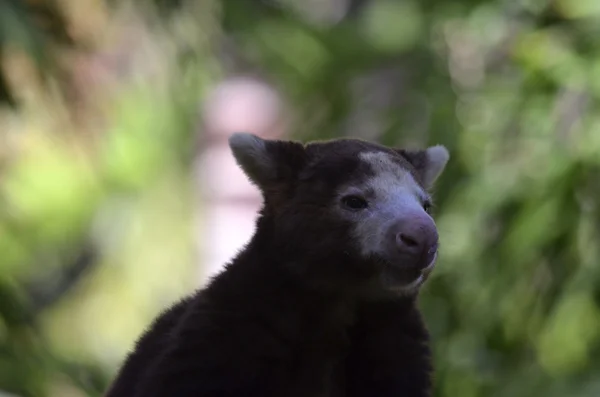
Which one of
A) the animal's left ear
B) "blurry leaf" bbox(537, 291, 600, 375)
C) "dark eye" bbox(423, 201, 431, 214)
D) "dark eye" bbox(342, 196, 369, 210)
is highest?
"blurry leaf" bbox(537, 291, 600, 375)

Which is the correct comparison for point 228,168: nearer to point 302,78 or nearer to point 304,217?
point 302,78

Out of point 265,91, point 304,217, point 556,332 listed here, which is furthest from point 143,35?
point 265,91

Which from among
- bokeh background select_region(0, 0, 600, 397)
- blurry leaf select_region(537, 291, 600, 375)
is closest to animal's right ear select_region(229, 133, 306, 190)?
bokeh background select_region(0, 0, 600, 397)

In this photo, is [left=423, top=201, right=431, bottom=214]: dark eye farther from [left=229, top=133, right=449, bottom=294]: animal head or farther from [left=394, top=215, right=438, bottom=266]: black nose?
[left=394, top=215, right=438, bottom=266]: black nose

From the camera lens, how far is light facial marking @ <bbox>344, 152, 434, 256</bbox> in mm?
2184

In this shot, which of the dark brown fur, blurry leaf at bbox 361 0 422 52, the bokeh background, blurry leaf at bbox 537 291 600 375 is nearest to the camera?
the dark brown fur

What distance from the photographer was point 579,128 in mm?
5379

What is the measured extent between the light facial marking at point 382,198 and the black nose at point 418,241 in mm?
52

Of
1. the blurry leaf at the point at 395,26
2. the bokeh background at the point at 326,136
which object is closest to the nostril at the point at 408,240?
the bokeh background at the point at 326,136

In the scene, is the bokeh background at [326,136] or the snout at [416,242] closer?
the snout at [416,242]

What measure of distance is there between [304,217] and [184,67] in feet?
14.1

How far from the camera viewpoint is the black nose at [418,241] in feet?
6.86

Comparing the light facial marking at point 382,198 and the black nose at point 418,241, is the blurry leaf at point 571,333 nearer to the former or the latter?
→ the light facial marking at point 382,198

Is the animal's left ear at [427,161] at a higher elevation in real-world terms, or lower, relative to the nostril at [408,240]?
higher
